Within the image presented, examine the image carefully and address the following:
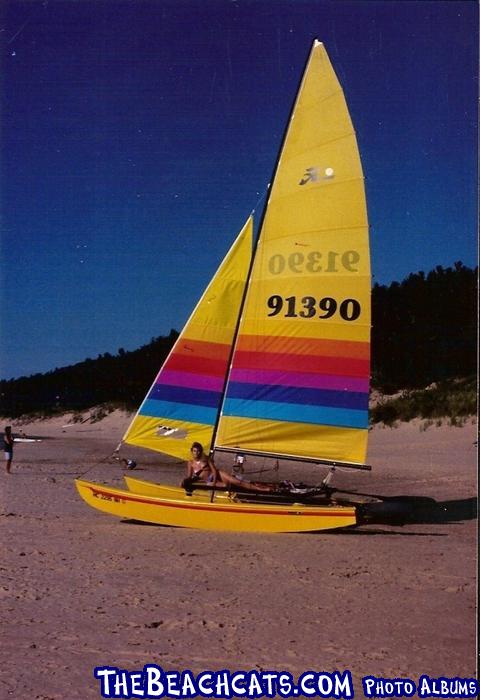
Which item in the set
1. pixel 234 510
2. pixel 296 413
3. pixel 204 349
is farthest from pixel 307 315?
pixel 234 510

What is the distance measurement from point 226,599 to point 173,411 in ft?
11.2

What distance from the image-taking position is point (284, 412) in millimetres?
8484

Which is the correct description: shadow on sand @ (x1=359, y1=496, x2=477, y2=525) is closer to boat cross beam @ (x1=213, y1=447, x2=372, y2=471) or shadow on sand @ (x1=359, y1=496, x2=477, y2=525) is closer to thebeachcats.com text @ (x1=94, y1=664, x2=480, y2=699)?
boat cross beam @ (x1=213, y1=447, x2=372, y2=471)

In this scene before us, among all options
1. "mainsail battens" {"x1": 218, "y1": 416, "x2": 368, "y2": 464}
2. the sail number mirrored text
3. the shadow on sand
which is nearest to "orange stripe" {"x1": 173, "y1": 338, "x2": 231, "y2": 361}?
"mainsail battens" {"x1": 218, "y1": 416, "x2": 368, "y2": 464}

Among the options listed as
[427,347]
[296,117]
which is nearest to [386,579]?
[296,117]

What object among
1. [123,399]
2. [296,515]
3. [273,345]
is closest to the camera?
[296,515]

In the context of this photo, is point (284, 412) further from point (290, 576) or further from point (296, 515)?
point (290, 576)

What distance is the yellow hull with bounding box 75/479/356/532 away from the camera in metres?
7.88

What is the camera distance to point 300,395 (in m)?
8.50

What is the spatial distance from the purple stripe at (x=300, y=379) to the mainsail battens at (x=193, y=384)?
0.51m

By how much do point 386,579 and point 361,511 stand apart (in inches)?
67.0

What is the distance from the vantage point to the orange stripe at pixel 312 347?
846 cm

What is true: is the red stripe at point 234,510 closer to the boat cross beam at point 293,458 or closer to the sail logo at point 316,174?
the boat cross beam at point 293,458

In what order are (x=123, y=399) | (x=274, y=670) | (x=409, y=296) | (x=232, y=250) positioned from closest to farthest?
1. (x=274, y=670)
2. (x=232, y=250)
3. (x=409, y=296)
4. (x=123, y=399)
